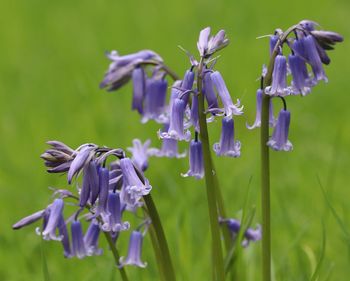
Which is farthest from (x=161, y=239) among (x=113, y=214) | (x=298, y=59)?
(x=298, y=59)

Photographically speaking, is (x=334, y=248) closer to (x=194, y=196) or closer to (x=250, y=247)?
(x=250, y=247)

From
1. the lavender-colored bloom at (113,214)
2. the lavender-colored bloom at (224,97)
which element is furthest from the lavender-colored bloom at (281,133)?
the lavender-colored bloom at (113,214)

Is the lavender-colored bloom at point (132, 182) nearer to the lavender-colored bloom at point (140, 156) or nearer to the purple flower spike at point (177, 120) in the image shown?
the purple flower spike at point (177, 120)

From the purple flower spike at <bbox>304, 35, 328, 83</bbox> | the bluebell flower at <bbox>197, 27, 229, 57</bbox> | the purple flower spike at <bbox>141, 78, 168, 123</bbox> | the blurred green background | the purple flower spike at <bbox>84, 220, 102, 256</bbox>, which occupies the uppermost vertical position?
the bluebell flower at <bbox>197, 27, 229, 57</bbox>

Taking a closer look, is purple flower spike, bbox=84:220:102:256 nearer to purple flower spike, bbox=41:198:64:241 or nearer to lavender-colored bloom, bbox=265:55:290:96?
purple flower spike, bbox=41:198:64:241

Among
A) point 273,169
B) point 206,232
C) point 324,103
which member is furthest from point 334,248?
point 324,103

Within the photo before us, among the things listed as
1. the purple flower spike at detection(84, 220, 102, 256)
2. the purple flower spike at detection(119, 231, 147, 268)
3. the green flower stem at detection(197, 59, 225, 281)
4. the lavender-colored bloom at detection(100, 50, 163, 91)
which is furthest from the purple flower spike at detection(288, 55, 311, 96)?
the purple flower spike at detection(84, 220, 102, 256)

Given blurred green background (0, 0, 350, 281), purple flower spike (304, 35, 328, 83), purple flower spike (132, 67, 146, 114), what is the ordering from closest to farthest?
purple flower spike (304, 35, 328, 83)
purple flower spike (132, 67, 146, 114)
blurred green background (0, 0, 350, 281)
